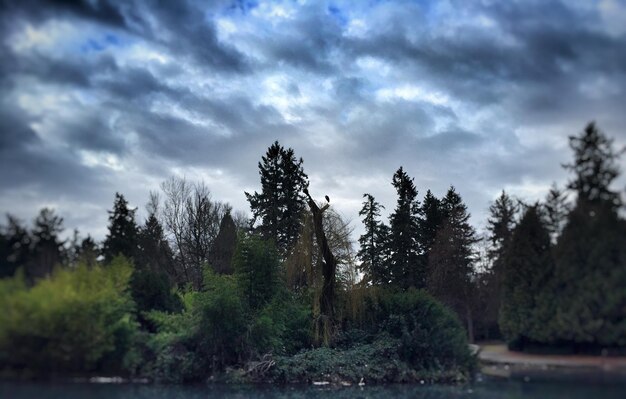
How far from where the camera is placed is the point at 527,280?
50.7ft

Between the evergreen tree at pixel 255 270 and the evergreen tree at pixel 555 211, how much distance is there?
9174mm

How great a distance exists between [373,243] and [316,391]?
43.9 feet

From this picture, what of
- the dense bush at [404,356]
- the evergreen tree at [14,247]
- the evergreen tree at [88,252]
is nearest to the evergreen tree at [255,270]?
the dense bush at [404,356]

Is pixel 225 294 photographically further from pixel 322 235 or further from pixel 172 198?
pixel 172 198

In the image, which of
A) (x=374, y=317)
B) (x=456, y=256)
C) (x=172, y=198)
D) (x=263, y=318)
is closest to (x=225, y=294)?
(x=263, y=318)

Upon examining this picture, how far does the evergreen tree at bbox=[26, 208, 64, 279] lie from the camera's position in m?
15.1

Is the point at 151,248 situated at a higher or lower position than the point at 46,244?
higher

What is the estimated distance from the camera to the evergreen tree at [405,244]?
86.8 ft

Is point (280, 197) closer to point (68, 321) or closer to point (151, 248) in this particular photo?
point (151, 248)

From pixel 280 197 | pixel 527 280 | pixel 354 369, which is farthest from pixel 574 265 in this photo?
pixel 280 197

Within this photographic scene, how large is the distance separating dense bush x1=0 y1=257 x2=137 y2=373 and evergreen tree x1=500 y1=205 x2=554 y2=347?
9.98 metres

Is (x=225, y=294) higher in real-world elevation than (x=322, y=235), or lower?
lower

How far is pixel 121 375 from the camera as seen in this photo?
52.2ft

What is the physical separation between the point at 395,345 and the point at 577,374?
6632mm
